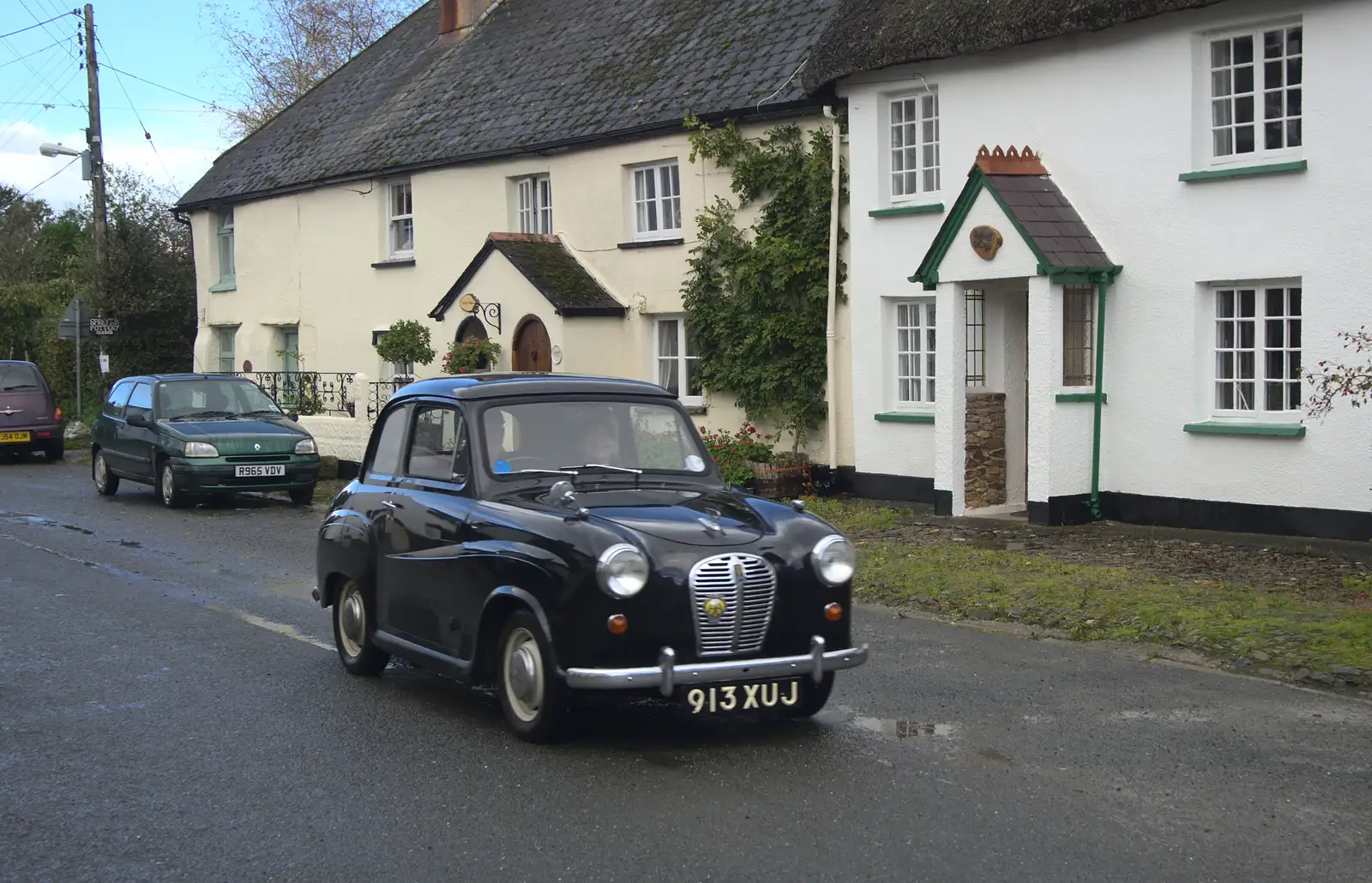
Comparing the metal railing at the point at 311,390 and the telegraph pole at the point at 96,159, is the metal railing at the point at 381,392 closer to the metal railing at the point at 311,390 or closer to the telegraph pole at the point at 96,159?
the metal railing at the point at 311,390

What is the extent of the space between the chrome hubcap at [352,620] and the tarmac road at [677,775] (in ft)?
0.82

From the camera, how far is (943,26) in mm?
16312

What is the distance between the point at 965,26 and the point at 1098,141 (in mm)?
1930

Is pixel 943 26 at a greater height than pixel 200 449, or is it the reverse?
pixel 943 26

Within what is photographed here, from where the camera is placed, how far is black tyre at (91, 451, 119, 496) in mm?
20422

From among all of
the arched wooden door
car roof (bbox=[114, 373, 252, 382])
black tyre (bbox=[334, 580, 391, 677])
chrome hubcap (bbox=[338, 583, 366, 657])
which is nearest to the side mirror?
black tyre (bbox=[334, 580, 391, 677])

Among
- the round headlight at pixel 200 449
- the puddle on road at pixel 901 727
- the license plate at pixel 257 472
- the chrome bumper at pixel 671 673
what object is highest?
the round headlight at pixel 200 449

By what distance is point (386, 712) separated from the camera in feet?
25.5

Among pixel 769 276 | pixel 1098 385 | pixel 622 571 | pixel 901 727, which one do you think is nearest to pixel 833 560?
pixel 901 727

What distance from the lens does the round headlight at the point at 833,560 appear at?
695 cm

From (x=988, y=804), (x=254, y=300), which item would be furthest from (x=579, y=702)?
(x=254, y=300)

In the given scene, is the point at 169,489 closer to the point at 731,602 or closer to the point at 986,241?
the point at 986,241

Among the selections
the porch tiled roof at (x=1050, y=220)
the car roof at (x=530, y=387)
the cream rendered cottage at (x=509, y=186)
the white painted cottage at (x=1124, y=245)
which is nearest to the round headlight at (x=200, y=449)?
the cream rendered cottage at (x=509, y=186)

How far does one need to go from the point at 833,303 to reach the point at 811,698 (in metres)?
11.9
